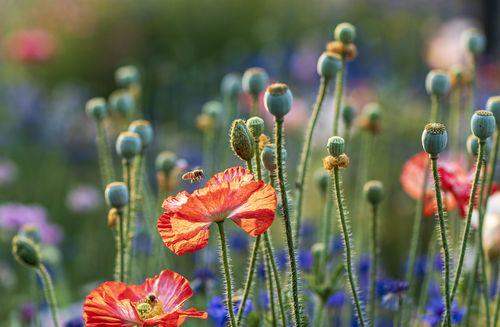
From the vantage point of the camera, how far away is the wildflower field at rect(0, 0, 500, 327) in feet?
4.63

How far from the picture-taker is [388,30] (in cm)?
746

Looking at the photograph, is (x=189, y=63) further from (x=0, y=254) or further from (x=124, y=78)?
(x=124, y=78)

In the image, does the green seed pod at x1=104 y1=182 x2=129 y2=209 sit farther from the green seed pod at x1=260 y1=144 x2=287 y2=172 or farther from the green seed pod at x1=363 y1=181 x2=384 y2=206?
the green seed pod at x1=363 y1=181 x2=384 y2=206

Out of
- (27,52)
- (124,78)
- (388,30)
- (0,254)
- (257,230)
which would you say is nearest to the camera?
(257,230)

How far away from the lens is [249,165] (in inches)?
54.2

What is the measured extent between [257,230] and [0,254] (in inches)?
109

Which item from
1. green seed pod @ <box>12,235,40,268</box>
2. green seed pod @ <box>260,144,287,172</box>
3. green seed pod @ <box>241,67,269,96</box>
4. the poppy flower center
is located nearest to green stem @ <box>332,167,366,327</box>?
green seed pod @ <box>260,144,287,172</box>

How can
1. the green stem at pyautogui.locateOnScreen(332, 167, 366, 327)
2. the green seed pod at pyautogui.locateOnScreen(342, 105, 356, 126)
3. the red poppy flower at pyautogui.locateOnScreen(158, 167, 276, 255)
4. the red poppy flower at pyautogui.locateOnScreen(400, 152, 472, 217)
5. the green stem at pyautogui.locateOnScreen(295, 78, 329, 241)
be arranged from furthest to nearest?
the green seed pod at pyautogui.locateOnScreen(342, 105, 356, 126)
the red poppy flower at pyautogui.locateOnScreen(400, 152, 472, 217)
the green stem at pyautogui.locateOnScreen(295, 78, 329, 241)
the green stem at pyautogui.locateOnScreen(332, 167, 366, 327)
the red poppy flower at pyautogui.locateOnScreen(158, 167, 276, 255)

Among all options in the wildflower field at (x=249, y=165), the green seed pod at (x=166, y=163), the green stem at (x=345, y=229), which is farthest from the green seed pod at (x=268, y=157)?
the green seed pod at (x=166, y=163)

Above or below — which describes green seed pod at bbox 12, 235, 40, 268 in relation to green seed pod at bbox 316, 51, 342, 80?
below

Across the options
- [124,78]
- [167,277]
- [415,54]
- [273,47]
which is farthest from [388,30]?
[167,277]

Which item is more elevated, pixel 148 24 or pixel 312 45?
pixel 148 24

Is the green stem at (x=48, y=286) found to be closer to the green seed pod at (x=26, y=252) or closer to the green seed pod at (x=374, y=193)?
the green seed pod at (x=26, y=252)

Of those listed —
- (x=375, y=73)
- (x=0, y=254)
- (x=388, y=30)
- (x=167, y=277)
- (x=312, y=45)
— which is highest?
(x=388, y=30)
